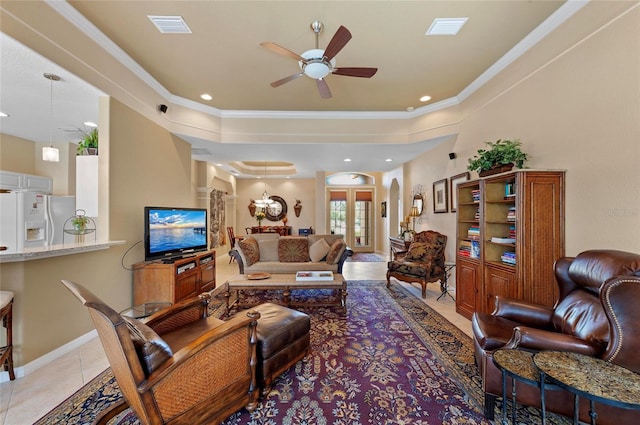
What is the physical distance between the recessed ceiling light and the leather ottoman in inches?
125

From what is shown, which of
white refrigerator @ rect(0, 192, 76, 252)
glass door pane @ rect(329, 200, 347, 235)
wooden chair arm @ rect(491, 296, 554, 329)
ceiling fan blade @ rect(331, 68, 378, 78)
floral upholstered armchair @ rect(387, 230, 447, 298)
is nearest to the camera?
wooden chair arm @ rect(491, 296, 554, 329)

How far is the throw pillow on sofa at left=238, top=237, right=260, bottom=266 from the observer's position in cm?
445

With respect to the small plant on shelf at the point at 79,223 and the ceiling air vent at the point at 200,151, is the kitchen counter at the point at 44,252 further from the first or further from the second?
the ceiling air vent at the point at 200,151

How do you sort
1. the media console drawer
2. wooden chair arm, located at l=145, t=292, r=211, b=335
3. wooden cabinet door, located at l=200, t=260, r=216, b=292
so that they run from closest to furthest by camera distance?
wooden chair arm, located at l=145, t=292, r=211, b=335
the media console drawer
wooden cabinet door, located at l=200, t=260, r=216, b=292

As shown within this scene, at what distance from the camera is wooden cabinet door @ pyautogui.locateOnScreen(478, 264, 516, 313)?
2635 mm

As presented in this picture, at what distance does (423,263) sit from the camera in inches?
170

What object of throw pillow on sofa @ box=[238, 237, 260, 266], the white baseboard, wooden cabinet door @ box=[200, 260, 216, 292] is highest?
throw pillow on sofa @ box=[238, 237, 260, 266]

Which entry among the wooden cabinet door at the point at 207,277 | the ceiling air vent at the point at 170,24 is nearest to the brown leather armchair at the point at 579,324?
the wooden cabinet door at the point at 207,277

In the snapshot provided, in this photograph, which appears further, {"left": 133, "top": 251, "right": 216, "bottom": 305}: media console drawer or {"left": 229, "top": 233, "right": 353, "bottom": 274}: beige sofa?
{"left": 229, "top": 233, "right": 353, "bottom": 274}: beige sofa

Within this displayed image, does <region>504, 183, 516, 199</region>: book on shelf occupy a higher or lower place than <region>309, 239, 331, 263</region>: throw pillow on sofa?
higher

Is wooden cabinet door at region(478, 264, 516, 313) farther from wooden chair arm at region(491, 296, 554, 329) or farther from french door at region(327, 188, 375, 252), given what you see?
french door at region(327, 188, 375, 252)

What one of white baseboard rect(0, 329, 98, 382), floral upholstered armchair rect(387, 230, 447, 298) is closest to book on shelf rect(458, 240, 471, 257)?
floral upholstered armchair rect(387, 230, 447, 298)

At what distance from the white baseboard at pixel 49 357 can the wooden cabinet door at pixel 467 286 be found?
4493 millimetres

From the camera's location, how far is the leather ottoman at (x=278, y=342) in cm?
187
